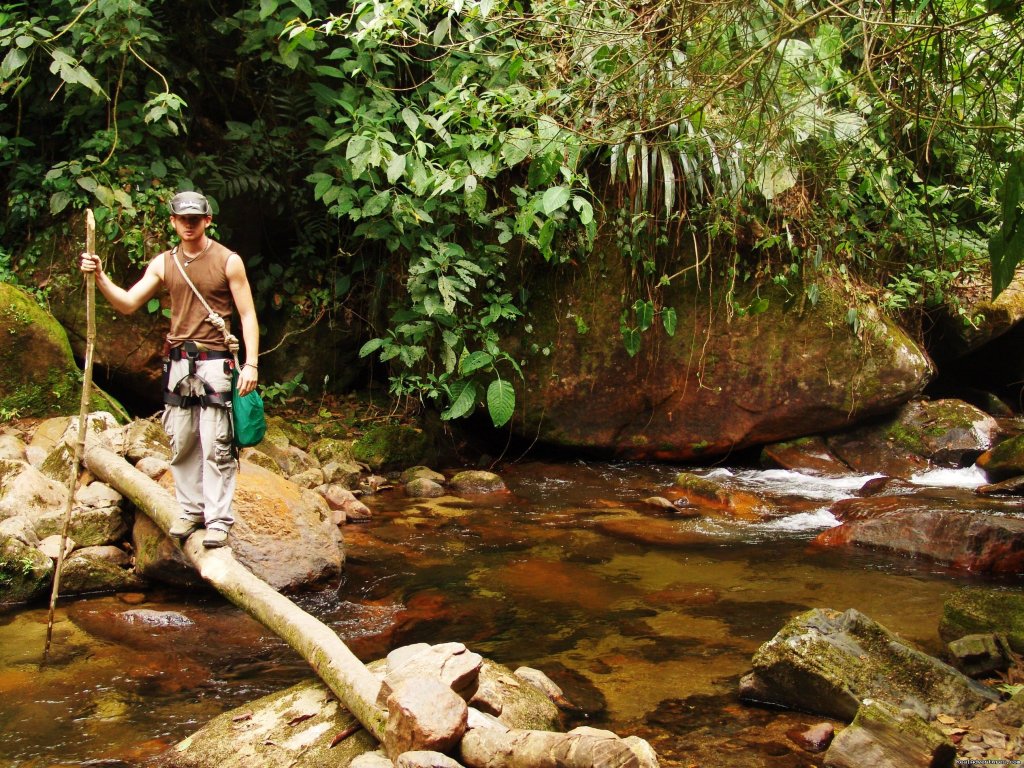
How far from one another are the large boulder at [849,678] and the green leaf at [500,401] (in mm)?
3763

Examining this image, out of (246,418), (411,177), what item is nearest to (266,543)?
(246,418)

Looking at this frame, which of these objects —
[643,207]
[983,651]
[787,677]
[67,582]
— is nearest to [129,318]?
[67,582]

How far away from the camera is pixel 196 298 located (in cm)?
411

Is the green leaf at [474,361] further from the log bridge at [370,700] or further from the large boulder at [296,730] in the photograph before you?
the large boulder at [296,730]

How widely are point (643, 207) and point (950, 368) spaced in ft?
16.7

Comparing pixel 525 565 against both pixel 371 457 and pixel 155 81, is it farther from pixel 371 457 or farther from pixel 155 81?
pixel 155 81

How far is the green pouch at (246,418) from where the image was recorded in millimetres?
4051

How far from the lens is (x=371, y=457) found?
798 cm

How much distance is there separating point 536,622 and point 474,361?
3040 millimetres

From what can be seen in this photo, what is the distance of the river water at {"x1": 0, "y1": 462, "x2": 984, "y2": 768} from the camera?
3.57m

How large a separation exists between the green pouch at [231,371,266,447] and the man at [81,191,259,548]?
0.04 meters

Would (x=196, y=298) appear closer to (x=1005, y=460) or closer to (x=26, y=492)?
(x=26, y=492)

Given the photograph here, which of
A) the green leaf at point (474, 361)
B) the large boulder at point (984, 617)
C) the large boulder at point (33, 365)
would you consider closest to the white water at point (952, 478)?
the large boulder at point (984, 617)

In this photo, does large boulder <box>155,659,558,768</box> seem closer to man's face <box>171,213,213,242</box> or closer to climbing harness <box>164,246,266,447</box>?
climbing harness <box>164,246,266,447</box>
